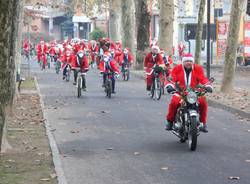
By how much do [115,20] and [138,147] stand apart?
5056cm

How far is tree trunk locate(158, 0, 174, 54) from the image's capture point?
40406mm

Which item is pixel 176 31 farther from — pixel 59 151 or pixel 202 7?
pixel 59 151

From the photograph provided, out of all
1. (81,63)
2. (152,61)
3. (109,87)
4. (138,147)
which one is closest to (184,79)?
(138,147)

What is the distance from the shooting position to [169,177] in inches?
432

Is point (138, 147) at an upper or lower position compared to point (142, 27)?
lower

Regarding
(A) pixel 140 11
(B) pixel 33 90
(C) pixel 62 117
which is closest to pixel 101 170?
(C) pixel 62 117

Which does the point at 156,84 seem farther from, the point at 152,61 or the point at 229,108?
the point at 229,108

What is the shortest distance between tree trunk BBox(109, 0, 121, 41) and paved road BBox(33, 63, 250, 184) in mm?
39652

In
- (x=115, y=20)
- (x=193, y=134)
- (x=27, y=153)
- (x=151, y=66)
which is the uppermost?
(x=115, y=20)

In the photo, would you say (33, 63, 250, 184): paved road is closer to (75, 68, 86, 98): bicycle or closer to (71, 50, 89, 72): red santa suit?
(75, 68, 86, 98): bicycle

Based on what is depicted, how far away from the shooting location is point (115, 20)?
64.3 metres

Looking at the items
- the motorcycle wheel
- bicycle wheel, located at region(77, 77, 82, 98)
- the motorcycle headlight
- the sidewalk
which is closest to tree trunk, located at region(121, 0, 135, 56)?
bicycle wheel, located at region(77, 77, 82, 98)

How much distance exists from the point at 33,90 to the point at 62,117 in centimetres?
1026

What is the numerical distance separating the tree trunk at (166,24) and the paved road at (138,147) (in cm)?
1694
